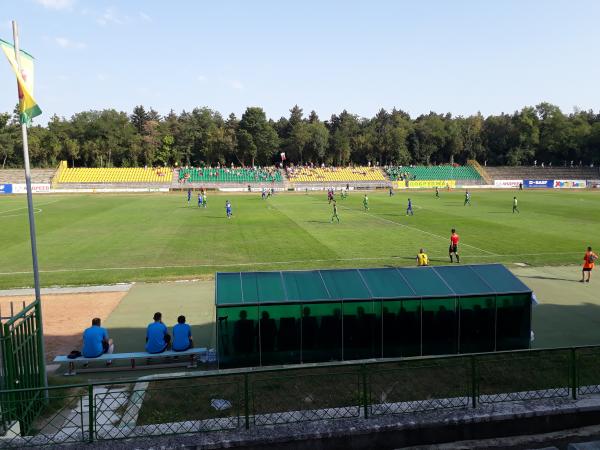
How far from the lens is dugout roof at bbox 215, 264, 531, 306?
1065 centimetres

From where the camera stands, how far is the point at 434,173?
A: 91.3 metres

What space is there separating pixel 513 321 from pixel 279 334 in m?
5.51

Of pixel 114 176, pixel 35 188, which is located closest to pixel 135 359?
pixel 35 188

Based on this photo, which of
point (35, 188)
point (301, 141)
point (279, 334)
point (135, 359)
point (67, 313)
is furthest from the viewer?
point (301, 141)

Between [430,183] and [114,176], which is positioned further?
[430,183]

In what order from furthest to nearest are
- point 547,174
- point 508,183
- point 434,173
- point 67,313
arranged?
point 434,173, point 547,174, point 508,183, point 67,313

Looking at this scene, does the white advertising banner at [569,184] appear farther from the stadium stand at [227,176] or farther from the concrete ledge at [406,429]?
the concrete ledge at [406,429]

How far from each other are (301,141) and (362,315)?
9738 cm

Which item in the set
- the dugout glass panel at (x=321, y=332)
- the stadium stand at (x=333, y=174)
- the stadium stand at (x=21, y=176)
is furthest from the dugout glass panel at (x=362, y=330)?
the stadium stand at (x=21, y=176)

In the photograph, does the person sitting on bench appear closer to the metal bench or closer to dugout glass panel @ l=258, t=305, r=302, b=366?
the metal bench

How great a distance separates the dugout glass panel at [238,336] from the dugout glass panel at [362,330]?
201 cm

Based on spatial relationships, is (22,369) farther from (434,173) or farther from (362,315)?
(434,173)

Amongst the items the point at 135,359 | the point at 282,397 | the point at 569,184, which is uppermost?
the point at 569,184

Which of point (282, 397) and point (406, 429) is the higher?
point (406, 429)
